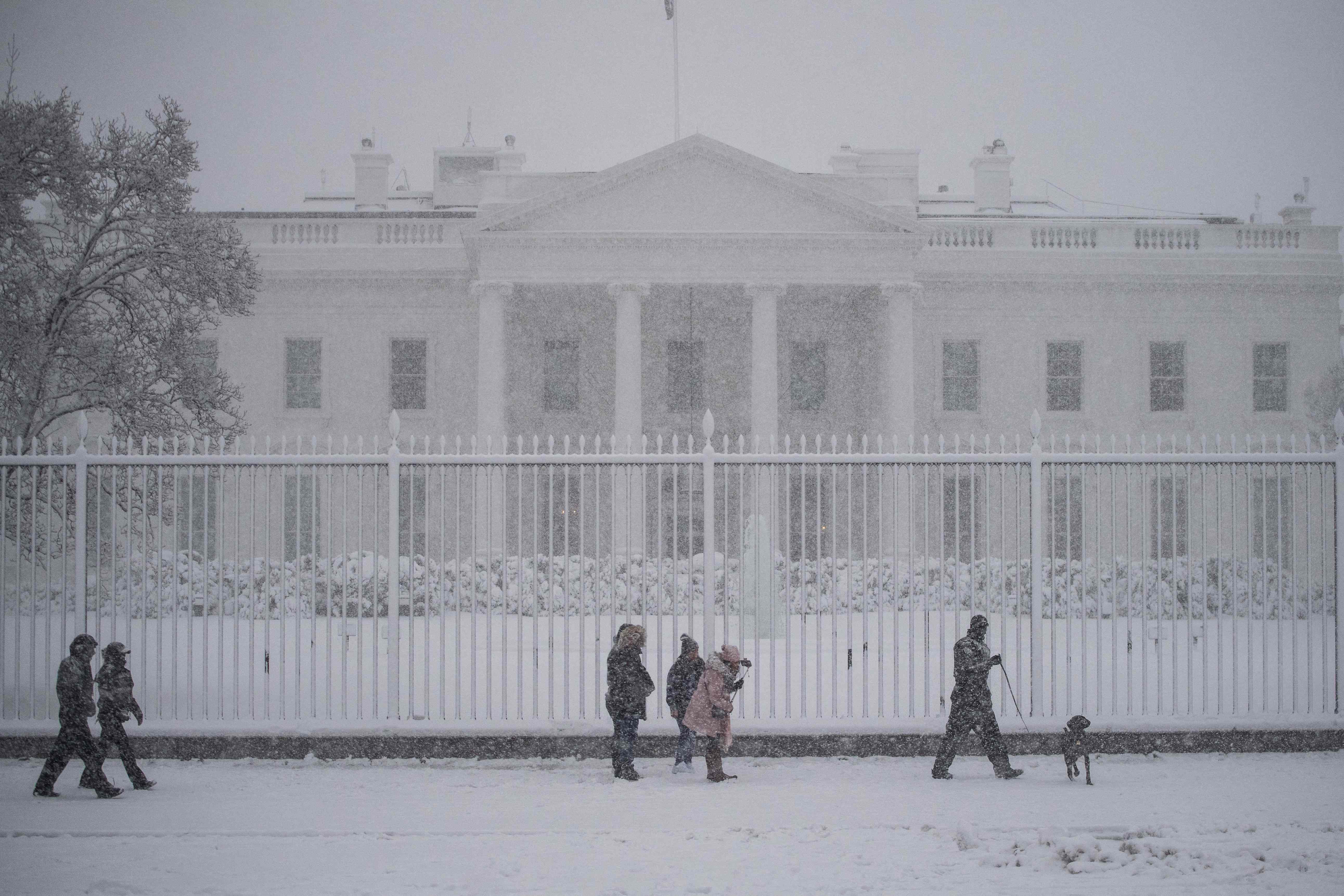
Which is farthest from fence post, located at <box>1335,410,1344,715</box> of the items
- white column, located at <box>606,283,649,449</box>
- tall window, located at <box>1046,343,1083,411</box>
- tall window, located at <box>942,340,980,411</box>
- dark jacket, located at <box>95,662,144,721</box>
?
tall window, located at <box>1046,343,1083,411</box>

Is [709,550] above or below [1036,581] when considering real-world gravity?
above

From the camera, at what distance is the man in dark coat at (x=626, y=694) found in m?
8.45

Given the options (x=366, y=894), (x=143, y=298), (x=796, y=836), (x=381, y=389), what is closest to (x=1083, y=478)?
(x=796, y=836)

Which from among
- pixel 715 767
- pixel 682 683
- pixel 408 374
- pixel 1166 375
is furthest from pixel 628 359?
pixel 715 767

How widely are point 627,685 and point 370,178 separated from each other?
96.1 ft

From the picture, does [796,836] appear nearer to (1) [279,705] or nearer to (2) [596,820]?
(2) [596,820]

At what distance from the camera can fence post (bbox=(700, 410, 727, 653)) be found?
892 cm

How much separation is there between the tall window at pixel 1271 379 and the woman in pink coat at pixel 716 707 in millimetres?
26203

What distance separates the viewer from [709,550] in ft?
29.6

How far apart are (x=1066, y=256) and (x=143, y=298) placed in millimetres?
23339

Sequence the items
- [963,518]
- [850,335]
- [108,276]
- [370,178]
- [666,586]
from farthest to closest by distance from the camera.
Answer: [370,178]
[850,335]
[963,518]
[666,586]
[108,276]

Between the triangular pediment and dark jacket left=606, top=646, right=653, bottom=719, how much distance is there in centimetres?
1962

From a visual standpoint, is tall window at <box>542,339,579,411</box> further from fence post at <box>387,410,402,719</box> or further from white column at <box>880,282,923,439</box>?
fence post at <box>387,410,402,719</box>

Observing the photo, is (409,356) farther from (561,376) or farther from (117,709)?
(117,709)
